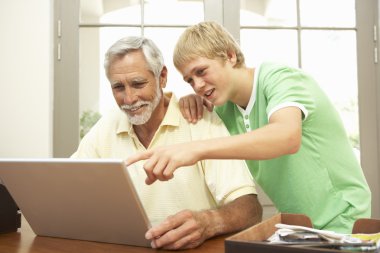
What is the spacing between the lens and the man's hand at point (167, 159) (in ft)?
2.84

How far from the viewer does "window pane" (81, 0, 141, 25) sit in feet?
Answer: 8.45

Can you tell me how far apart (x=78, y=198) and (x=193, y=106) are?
622 mm

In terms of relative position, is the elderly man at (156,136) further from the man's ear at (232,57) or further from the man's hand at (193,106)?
the man's ear at (232,57)

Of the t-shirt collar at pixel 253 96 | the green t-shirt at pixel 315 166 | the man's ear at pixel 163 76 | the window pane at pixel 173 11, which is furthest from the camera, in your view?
the window pane at pixel 173 11

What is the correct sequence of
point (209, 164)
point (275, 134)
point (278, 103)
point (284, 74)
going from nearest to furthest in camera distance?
point (275, 134), point (278, 103), point (284, 74), point (209, 164)

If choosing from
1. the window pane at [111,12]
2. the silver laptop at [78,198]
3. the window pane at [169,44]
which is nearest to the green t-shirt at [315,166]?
the silver laptop at [78,198]

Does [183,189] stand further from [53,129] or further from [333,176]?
[53,129]

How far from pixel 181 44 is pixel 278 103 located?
1.38ft

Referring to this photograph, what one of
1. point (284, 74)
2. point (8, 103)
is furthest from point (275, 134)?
point (8, 103)

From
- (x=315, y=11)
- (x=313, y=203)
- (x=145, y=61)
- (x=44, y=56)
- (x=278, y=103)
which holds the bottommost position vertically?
(x=313, y=203)

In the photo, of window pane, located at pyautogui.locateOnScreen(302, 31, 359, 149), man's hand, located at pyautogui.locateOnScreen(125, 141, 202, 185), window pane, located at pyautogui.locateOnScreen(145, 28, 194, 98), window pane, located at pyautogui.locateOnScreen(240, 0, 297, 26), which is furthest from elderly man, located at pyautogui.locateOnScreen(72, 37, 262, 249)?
window pane, located at pyautogui.locateOnScreen(302, 31, 359, 149)

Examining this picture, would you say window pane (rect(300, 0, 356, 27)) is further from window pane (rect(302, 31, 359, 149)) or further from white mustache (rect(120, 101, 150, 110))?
white mustache (rect(120, 101, 150, 110))

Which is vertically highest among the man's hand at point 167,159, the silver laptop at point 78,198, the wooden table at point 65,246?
the man's hand at point 167,159

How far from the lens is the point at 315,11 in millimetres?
2637
